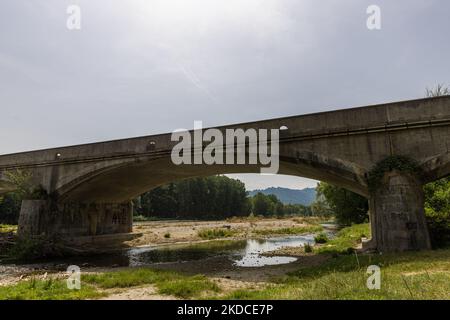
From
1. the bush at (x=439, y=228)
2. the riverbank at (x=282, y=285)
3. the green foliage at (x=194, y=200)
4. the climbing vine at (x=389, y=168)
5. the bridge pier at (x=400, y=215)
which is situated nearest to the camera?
the riverbank at (x=282, y=285)

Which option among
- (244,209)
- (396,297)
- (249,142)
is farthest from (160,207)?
(396,297)

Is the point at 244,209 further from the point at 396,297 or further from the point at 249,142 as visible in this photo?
the point at 396,297

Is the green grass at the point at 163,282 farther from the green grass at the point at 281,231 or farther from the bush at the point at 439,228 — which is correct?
the green grass at the point at 281,231

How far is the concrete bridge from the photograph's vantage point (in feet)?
48.5

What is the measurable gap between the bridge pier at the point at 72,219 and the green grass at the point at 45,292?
584 inches

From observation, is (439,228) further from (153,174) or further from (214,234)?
(214,234)

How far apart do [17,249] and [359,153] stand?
24.0 metres

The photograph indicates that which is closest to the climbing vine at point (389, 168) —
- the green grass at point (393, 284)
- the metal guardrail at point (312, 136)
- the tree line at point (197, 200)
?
the metal guardrail at point (312, 136)

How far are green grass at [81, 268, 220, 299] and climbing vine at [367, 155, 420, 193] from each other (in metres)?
9.44

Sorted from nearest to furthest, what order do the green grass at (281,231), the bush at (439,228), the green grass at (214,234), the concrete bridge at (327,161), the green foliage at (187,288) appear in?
the green foliage at (187,288)
the concrete bridge at (327,161)
the bush at (439,228)
the green grass at (214,234)
the green grass at (281,231)

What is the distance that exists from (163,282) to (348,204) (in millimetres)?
32387

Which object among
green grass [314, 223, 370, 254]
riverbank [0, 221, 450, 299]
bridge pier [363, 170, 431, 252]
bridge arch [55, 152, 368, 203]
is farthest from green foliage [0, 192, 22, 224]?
bridge pier [363, 170, 431, 252]

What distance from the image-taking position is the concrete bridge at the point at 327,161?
48.5 ft

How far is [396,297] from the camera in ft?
20.9
